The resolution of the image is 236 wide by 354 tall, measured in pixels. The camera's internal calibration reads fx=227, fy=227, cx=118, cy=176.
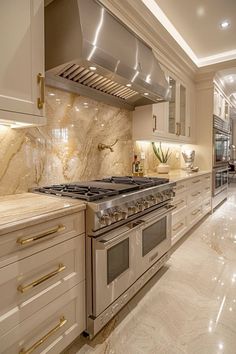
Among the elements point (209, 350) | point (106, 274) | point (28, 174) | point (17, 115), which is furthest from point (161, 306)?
point (17, 115)

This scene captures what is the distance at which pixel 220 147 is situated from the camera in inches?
190

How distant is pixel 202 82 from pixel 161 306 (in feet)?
13.4

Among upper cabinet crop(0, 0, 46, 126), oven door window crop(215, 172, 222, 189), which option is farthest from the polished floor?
oven door window crop(215, 172, 222, 189)

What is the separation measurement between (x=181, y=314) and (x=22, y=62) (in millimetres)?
1964

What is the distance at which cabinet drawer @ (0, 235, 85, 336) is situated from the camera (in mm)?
962

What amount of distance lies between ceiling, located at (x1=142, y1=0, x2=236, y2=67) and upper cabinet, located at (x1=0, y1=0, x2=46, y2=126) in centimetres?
175

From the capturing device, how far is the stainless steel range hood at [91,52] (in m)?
1.48

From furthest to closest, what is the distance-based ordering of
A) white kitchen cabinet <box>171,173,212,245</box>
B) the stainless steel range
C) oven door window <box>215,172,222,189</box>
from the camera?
oven door window <box>215,172,222,189</box> < white kitchen cabinet <box>171,173,212,245</box> < the stainless steel range

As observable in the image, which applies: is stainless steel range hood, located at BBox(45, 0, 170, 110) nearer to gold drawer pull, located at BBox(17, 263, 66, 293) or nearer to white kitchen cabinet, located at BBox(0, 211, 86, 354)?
white kitchen cabinet, located at BBox(0, 211, 86, 354)

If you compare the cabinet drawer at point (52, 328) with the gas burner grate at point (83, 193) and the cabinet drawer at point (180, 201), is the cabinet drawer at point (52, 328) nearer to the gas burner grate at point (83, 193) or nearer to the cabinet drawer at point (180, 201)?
the gas burner grate at point (83, 193)

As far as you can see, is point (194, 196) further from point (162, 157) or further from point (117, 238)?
point (117, 238)

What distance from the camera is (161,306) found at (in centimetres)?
174

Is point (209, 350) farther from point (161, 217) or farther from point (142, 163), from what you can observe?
point (142, 163)

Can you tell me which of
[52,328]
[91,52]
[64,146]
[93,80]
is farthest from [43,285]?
[93,80]
